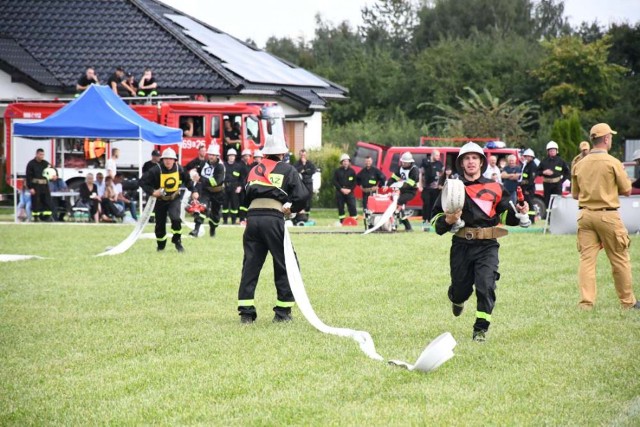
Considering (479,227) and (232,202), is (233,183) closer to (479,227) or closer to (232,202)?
(232,202)

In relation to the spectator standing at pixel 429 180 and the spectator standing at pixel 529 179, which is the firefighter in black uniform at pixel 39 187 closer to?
the spectator standing at pixel 429 180

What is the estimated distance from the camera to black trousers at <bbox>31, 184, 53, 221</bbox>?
28359 mm

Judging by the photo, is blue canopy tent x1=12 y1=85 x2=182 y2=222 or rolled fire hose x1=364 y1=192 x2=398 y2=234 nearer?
rolled fire hose x1=364 y1=192 x2=398 y2=234

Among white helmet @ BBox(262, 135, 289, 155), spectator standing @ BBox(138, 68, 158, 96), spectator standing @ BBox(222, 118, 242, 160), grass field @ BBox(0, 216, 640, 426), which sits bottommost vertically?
grass field @ BBox(0, 216, 640, 426)

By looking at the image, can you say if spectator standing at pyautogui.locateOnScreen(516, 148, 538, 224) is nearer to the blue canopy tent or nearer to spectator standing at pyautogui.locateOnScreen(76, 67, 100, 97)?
the blue canopy tent

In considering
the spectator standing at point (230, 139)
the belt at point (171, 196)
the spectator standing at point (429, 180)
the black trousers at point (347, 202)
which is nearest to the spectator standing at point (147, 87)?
the spectator standing at point (230, 139)

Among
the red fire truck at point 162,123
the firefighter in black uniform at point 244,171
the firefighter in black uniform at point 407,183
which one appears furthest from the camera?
the red fire truck at point 162,123

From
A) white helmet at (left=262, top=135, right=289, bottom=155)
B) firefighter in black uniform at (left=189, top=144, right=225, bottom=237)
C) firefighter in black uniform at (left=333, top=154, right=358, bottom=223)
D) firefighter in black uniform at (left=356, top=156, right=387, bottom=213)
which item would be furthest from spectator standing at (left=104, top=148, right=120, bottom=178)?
white helmet at (left=262, top=135, right=289, bottom=155)

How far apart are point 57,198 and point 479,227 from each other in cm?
2137

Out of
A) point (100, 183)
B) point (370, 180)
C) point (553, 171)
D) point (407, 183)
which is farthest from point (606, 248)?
point (100, 183)

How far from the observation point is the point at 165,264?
17250 mm

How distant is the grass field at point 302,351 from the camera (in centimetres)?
728

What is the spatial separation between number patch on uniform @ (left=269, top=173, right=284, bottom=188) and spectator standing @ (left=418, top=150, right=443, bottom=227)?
17185 mm

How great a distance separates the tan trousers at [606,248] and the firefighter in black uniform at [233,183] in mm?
16126
